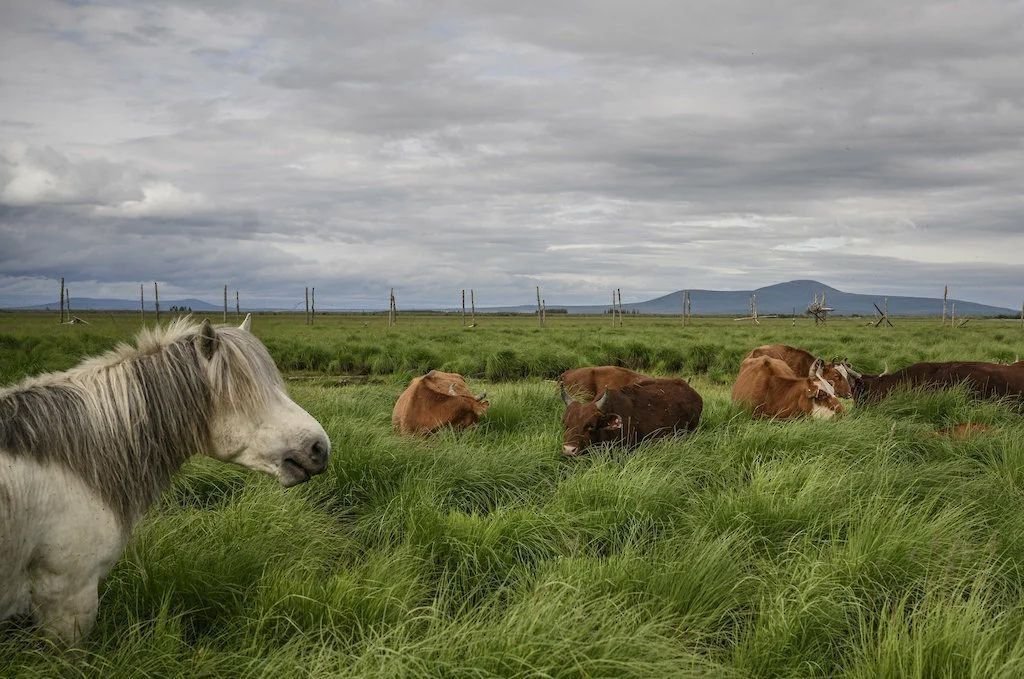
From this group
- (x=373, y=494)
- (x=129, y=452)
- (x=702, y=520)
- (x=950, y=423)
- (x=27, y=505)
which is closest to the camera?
(x=27, y=505)

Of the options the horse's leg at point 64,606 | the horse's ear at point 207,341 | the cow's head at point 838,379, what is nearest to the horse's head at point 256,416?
the horse's ear at point 207,341

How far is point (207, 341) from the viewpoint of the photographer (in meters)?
3.48

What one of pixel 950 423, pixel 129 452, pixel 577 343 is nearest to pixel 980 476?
pixel 950 423

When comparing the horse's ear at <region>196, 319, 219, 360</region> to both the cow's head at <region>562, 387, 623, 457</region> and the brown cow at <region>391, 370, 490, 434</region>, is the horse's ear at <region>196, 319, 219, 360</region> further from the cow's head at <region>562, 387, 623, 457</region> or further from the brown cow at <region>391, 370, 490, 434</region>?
the brown cow at <region>391, 370, 490, 434</region>

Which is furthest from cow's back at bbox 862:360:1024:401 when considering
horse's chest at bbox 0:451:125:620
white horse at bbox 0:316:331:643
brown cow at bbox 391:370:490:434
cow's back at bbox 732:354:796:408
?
horse's chest at bbox 0:451:125:620

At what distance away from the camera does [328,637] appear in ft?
11.5

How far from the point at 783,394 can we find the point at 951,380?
2.11 m

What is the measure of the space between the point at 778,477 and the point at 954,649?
6.81 feet

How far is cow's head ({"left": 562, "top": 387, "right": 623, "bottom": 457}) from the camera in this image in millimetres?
7238

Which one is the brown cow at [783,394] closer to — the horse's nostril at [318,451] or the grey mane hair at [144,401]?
the horse's nostril at [318,451]

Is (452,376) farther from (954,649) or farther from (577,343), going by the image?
(577,343)

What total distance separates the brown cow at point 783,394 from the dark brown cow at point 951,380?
479 mm

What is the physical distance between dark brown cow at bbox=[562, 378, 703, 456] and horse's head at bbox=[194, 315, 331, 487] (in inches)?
144

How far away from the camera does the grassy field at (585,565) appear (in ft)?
10.2
